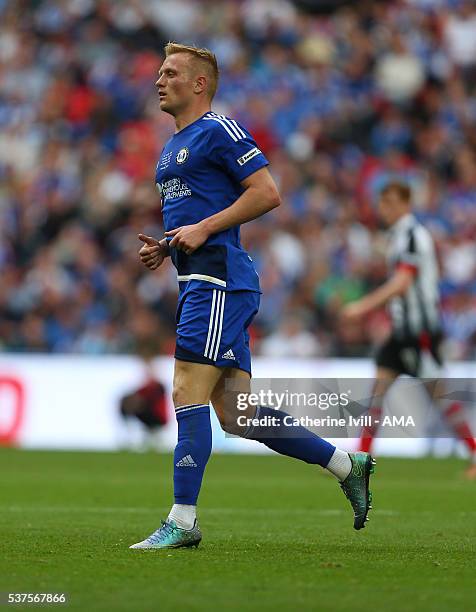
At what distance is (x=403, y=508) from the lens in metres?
9.34

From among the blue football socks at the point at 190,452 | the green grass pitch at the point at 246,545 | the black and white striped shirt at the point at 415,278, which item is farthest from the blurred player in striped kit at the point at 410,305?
the blue football socks at the point at 190,452

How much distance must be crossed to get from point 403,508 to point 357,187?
36.2ft

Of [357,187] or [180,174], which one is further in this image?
[357,187]

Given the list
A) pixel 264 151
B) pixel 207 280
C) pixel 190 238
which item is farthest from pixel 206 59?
pixel 264 151

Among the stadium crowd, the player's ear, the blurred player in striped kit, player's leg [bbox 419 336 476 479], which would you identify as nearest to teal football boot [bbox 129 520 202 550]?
the player's ear

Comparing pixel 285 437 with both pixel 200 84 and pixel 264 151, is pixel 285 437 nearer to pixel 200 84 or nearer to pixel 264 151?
pixel 200 84

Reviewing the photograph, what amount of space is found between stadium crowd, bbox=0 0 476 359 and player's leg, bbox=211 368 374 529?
1017 cm

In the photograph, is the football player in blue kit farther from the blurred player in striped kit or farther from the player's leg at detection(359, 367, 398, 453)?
the blurred player in striped kit

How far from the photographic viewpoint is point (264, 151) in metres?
20.3

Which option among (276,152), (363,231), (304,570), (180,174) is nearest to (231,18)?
(276,152)

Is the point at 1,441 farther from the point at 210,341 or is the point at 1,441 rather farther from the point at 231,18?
the point at 210,341

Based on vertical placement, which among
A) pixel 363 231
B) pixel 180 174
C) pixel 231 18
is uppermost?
pixel 231 18

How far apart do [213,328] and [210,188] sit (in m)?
0.68

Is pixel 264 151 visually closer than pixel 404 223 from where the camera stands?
No
